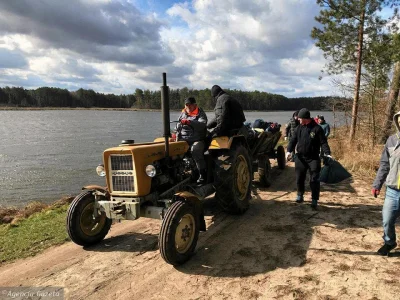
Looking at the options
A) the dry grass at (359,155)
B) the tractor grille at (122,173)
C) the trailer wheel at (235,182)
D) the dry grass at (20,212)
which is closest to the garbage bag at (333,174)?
the dry grass at (359,155)

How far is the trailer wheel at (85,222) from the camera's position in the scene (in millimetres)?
4414

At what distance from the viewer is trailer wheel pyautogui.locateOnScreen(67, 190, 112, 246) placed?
4414mm

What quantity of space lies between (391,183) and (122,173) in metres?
3.25

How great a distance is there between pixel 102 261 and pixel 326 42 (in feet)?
37.9

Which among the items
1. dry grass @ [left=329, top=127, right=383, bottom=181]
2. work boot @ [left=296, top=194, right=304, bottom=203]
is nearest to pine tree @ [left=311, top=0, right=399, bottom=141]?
dry grass @ [left=329, top=127, right=383, bottom=181]

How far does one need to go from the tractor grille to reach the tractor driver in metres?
1.13

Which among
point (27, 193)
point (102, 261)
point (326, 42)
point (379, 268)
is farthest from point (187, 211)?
point (326, 42)

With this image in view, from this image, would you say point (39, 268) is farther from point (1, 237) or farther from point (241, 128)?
point (241, 128)

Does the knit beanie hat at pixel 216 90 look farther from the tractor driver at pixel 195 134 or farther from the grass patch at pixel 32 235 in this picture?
the grass patch at pixel 32 235

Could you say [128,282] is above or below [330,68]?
below

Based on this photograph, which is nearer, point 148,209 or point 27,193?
point 148,209

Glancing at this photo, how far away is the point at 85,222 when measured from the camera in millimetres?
4656

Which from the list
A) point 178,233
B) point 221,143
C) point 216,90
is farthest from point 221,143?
point 178,233

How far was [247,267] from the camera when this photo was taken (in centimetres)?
389
